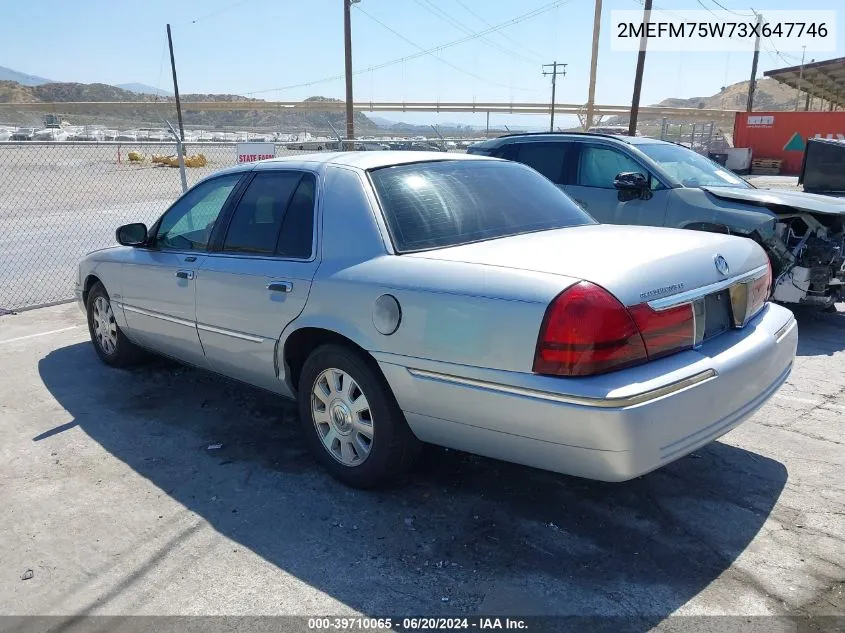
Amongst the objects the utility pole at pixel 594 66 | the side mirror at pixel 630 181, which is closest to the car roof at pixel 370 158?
the side mirror at pixel 630 181

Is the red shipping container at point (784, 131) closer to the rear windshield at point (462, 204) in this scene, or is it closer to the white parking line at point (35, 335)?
the rear windshield at point (462, 204)

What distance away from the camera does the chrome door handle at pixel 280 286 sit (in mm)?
3676

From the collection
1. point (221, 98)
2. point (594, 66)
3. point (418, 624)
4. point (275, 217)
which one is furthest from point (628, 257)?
point (221, 98)

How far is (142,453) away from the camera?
409cm

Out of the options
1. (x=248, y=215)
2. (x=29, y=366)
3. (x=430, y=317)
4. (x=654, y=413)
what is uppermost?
(x=248, y=215)

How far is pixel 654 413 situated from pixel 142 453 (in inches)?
116

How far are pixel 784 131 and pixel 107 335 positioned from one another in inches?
1099

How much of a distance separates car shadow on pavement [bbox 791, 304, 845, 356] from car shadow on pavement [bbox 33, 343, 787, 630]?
2.64 metres

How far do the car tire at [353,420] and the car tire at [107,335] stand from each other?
229 centimetres

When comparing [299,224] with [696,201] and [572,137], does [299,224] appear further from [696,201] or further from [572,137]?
[572,137]

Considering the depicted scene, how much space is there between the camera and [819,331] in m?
6.66

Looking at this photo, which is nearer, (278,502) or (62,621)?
(62,621)

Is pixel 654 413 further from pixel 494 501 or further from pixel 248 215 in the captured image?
pixel 248 215

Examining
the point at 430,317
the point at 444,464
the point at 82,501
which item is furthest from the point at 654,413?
the point at 82,501
